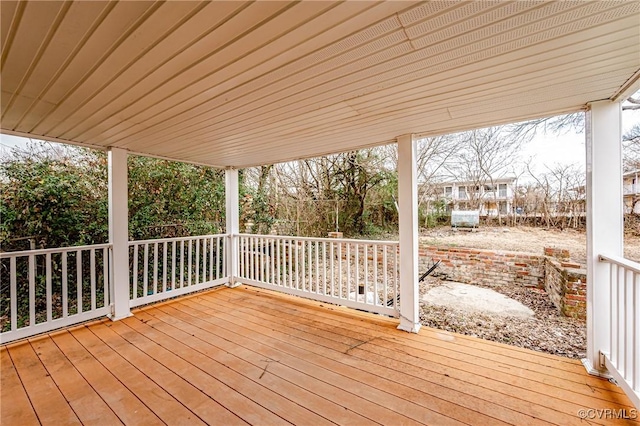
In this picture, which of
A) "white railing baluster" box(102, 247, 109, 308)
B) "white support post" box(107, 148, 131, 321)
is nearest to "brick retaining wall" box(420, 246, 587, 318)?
"white support post" box(107, 148, 131, 321)

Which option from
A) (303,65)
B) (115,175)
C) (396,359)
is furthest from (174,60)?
(396,359)

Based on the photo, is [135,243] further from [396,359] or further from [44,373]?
[396,359]

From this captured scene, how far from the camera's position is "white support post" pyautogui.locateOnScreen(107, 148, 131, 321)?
3.23 m

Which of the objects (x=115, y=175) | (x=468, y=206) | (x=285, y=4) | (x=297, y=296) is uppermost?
(x=285, y=4)

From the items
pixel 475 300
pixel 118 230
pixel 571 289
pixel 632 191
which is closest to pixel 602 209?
pixel 632 191

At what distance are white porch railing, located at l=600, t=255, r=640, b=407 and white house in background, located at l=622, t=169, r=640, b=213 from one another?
790mm

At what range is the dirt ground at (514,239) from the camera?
Result: 12.3 ft

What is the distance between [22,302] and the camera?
11.6 ft

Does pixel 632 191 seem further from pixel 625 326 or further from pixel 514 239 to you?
pixel 514 239

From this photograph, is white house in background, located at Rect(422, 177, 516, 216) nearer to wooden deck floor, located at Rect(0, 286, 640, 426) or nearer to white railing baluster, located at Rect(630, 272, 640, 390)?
wooden deck floor, located at Rect(0, 286, 640, 426)

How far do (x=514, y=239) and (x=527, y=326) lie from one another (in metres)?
1.84

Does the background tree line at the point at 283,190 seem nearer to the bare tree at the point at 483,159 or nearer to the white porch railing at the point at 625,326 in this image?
the bare tree at the point at 483,159

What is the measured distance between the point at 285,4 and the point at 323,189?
5.31 m
